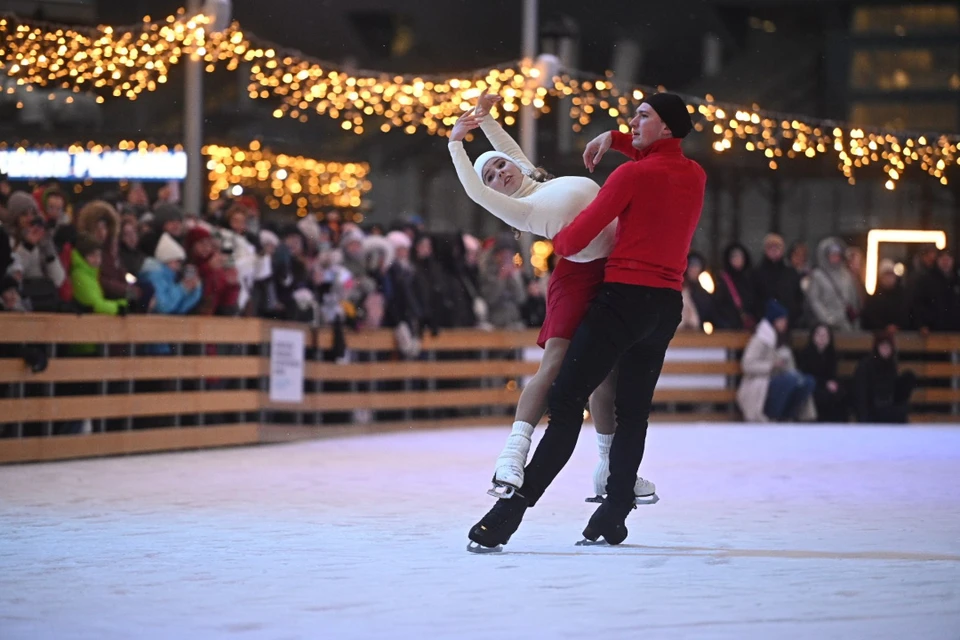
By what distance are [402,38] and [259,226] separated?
9766mm

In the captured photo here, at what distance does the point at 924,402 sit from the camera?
649 inches

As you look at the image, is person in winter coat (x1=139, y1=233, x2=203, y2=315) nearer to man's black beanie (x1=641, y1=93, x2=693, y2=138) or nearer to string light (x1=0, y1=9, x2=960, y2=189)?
string light (x1=0, y1=9, x2=960, y2=189)

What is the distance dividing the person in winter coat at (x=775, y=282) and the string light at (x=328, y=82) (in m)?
1.11

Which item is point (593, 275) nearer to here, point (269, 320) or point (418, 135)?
point (269, 320)

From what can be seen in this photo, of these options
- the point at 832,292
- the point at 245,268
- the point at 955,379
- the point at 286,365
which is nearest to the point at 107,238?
the point at 245,268

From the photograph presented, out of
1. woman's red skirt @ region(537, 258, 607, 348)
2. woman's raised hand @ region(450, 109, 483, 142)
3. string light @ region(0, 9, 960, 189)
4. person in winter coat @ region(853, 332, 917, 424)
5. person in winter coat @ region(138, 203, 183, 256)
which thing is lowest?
person in winter coat @ region(853, 332, 917, 424)

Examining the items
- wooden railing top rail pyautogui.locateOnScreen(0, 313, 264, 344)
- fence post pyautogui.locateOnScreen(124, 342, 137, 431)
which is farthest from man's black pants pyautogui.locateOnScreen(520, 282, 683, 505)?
fence post pyautogui.locateOnScreen(124, 342, 137, 431)

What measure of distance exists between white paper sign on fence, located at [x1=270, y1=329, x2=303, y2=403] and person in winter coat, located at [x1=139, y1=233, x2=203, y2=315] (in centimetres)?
106

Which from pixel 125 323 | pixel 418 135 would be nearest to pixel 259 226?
pixel 125 323

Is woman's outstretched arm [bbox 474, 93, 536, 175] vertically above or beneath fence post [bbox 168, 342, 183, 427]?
above

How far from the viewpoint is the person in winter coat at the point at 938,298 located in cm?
1653

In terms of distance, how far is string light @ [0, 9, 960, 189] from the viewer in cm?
1224

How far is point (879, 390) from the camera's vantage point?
15742mm

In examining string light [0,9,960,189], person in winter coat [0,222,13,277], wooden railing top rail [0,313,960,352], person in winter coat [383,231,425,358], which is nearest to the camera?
person in winter coat [0,222,13,277]
